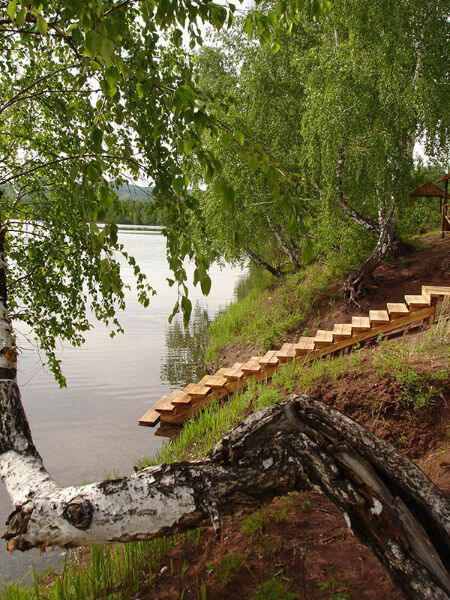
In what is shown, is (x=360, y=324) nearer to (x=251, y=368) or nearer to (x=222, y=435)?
(x=251, y=368)

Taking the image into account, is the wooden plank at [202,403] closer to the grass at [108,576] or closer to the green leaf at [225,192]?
the grass at [108,576]

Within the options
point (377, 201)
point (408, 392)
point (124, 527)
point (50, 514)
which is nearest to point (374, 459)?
point (124, 527)

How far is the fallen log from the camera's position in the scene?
2496 mm

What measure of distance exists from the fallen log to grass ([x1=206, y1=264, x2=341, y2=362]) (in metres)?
8.77

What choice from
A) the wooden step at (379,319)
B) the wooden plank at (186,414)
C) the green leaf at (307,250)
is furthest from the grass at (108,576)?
the wooden step at (379,319)

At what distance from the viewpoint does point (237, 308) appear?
16516mm

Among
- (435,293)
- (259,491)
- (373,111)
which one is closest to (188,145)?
(259,491)

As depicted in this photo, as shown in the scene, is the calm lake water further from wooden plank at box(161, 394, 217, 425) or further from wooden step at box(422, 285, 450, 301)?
wooden step at box(422, 285, 450, 301)

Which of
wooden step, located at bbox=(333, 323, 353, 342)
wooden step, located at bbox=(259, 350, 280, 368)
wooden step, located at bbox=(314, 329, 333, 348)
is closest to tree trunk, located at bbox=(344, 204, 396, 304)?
wooden step, located at bbox=(333, 323, 353, 342)

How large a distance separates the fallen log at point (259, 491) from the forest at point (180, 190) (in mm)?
10

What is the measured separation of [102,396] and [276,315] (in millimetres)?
5370

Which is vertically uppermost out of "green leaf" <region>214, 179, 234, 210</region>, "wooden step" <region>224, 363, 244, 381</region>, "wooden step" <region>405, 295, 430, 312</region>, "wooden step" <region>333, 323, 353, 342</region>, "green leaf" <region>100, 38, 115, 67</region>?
"green leaf" <region>100, 38, 115, 67</region>

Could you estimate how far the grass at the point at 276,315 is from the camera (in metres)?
12.2

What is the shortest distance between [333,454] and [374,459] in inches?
11.3
